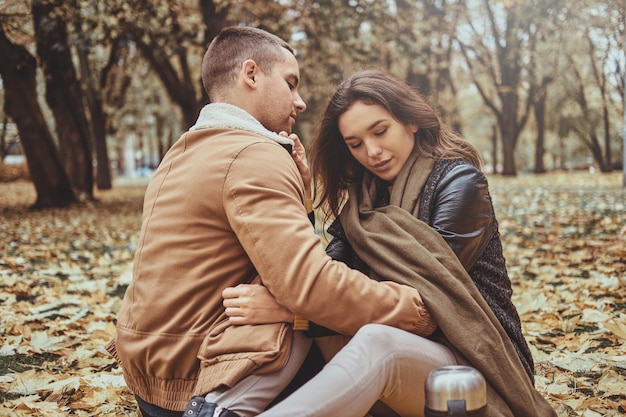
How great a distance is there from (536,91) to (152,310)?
95.3 ft

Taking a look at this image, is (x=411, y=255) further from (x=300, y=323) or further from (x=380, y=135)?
(x=380, y=135)

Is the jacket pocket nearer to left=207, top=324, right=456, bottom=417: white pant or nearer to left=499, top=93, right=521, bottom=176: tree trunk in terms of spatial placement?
left=207, top=324, right=456, bottom=417: white pant

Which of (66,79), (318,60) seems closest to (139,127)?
(66,79)

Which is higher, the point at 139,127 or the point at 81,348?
the point at 139,127

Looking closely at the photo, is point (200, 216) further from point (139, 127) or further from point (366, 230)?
point (139, 127)

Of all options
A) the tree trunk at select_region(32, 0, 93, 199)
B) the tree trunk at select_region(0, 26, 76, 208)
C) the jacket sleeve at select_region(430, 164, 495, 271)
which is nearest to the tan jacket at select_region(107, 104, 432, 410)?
the jacket sleeve at select_region(430, 164, 495, 271)

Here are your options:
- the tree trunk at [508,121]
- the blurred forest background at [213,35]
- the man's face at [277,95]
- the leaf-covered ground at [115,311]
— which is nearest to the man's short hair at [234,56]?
the man's face at [277,95]

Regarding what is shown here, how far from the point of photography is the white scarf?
7.54 feet

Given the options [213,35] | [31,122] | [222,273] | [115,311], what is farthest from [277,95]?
[31,122]

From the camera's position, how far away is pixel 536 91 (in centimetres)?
2862

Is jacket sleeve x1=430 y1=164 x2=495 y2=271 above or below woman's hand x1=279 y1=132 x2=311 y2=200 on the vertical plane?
below

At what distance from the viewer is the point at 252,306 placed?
6.73ft

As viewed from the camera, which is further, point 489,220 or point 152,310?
point 489,220

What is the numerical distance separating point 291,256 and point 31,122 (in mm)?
12979
